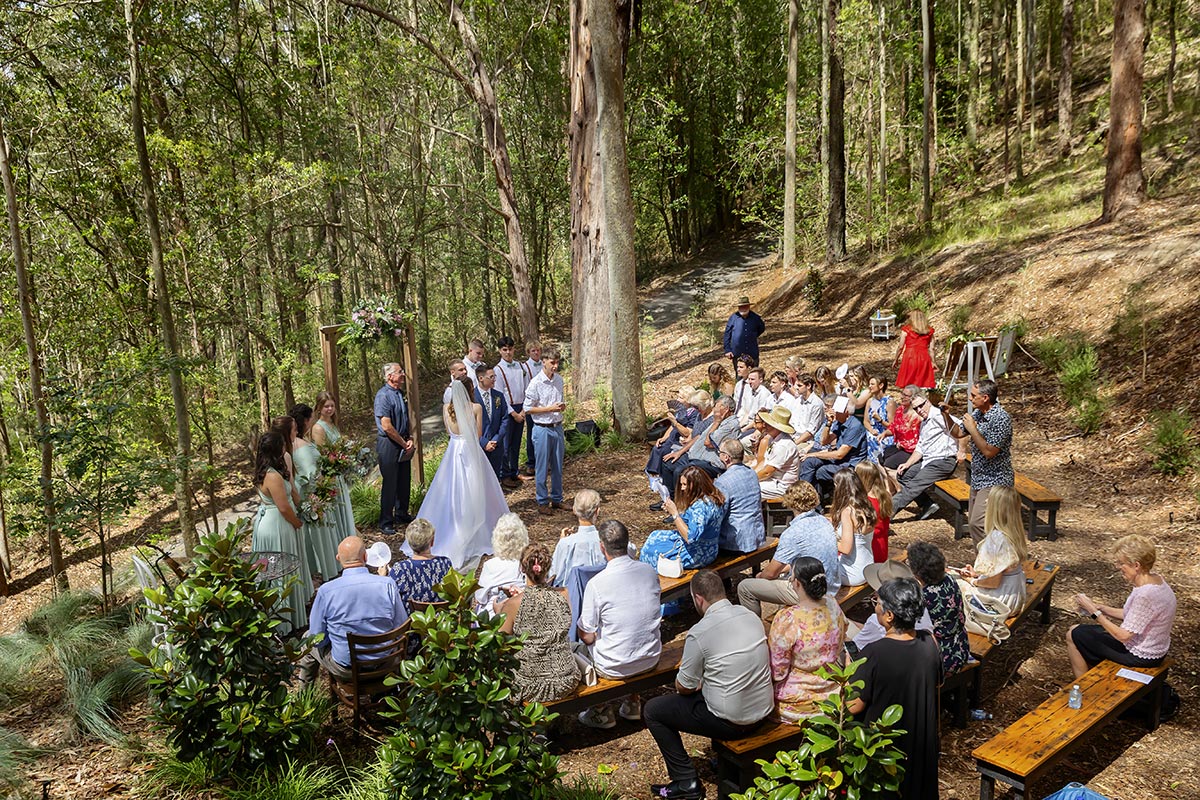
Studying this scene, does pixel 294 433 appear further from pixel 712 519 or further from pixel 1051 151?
pixel 1051 151

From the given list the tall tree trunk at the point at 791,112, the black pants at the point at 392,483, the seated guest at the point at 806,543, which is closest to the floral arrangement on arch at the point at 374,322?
the black pants at the point at 392,483

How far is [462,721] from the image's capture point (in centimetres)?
335

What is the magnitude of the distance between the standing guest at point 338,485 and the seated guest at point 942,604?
4.89 metres

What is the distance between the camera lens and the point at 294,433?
6.50m

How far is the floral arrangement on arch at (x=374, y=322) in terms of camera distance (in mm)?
8312

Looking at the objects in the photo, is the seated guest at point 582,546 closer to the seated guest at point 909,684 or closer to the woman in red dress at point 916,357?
the seated guest at point 909,684

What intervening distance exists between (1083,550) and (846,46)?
18.8 metres

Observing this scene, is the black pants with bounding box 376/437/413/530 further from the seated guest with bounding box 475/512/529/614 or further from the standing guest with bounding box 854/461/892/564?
the standing guest with bounding box 854/461/892/564

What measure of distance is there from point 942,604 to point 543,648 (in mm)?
2394

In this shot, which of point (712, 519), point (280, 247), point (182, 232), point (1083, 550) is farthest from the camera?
point (280, 247)

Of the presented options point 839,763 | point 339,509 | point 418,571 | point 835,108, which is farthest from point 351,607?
point 835,108

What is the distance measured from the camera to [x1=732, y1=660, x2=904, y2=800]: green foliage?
294cm

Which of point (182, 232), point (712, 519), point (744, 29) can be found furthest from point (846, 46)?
point (712, 519)

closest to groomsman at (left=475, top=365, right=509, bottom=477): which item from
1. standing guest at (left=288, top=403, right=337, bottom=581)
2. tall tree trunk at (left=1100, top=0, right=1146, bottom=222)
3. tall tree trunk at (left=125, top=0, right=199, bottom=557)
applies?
standing guest at (left=288, top=403, right=337, bottom=581)
